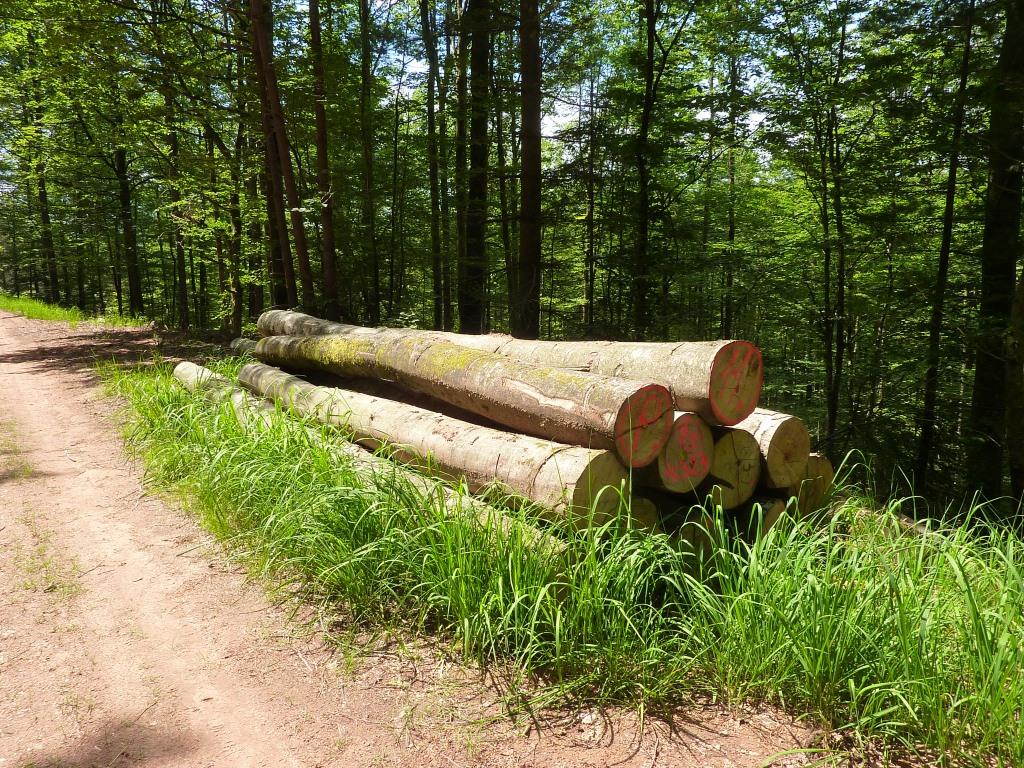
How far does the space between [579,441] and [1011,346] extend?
4.60 m

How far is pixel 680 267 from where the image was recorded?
385 inches

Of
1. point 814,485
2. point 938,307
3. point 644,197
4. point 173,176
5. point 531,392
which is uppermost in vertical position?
point 173,176

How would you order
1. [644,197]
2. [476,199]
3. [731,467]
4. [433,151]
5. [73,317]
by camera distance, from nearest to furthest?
[731,467] → [644,197] → [476,199] → [433,151] → [73,317]

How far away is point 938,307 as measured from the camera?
7.34 m

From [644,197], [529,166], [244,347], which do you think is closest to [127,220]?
[244,347]

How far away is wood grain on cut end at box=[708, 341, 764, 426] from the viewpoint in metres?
3.56

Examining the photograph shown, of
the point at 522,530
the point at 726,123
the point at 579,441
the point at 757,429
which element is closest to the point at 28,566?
the point at 522,530

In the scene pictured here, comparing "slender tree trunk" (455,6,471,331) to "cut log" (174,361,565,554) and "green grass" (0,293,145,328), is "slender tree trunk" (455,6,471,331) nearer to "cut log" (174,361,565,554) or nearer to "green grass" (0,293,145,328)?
"cut log" (174,361,565,554)

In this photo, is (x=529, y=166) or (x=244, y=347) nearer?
(x=529, y=166)

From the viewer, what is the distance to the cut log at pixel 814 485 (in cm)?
416

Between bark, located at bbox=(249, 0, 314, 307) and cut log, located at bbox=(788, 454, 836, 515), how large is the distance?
27.7 feet

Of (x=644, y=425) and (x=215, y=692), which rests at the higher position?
(x=644, y=425)

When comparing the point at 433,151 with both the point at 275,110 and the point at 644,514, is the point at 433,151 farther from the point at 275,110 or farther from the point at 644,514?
the point at 644,514

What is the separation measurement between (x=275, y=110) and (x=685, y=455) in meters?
9.19
